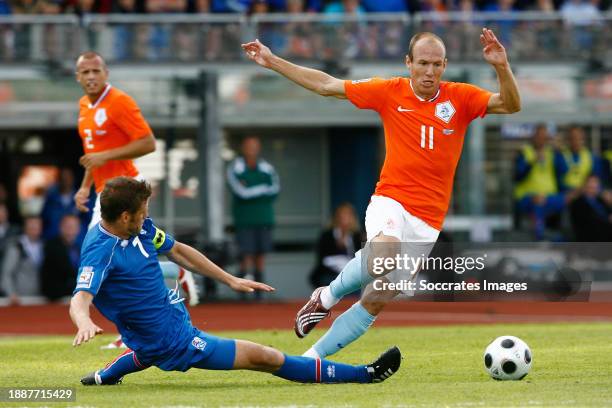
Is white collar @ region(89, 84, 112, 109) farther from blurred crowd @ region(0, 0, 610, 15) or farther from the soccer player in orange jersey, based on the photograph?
blurred crowd @ region(0, 0, 610, 15)

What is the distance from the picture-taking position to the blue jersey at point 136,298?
777 cm

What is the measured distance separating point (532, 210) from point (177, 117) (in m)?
5.27

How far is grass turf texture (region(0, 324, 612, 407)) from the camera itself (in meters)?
7.46

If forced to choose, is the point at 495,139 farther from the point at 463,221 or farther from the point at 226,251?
the point at 226,251

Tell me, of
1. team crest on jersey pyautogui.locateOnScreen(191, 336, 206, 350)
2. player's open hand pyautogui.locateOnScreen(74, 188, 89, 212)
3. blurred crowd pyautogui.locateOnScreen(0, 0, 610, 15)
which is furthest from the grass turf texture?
blurred crowd pyautogui.locateOnScreen(0, 0, 610, 15)

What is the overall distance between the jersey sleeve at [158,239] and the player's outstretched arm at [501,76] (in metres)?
2.29

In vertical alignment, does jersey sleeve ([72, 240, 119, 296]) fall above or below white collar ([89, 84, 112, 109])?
below

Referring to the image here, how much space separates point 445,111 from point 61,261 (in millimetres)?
9637

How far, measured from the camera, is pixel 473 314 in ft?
53.5

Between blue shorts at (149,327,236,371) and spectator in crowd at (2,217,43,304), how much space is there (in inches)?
414

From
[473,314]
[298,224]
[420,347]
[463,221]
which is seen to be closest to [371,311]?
[420,347]

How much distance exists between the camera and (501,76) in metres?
8.59

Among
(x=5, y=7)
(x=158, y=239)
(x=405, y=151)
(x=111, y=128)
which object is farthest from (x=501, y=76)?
(x=5, y=7)

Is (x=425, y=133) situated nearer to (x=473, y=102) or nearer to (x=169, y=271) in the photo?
(x=473, y=102)
